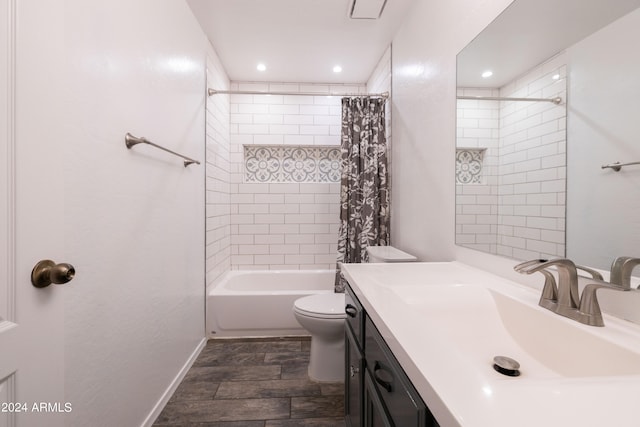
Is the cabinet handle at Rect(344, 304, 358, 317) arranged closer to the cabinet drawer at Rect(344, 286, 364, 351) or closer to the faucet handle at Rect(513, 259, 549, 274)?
the cabinet drawer at Rect(344, 286, 364, 351)

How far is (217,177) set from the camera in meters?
2.62

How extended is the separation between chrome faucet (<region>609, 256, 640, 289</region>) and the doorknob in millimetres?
1302

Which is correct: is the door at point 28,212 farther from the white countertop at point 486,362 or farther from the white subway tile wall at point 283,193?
the white subway tile wall at point 283,193

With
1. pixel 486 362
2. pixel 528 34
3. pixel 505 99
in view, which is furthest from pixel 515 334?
pixel 528 34

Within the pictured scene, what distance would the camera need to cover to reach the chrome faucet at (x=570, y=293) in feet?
2.22

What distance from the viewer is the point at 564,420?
360mm

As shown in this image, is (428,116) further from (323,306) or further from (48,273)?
(48,273)

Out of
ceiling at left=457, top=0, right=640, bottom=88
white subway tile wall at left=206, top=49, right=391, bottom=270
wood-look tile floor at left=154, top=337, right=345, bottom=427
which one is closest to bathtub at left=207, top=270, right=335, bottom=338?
wood-look tile floor at left=154, top=337, right=345, bottom=427

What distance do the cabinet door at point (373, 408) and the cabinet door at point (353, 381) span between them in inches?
2.4

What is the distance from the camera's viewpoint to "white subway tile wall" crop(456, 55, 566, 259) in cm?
87

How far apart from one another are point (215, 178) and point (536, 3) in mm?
2356

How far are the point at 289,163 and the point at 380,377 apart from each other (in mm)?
2685

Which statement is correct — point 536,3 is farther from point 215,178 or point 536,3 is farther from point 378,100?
point 215,178

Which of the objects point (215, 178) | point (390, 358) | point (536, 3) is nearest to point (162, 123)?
point (215, 178)
